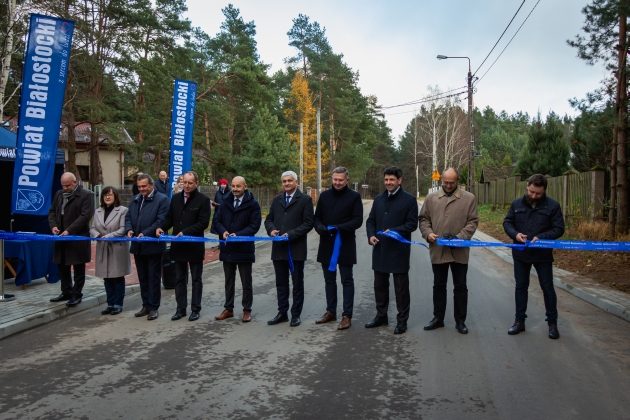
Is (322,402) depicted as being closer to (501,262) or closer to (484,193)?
(501,262)

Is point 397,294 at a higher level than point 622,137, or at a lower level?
lower

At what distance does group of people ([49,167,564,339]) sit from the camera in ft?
20.6

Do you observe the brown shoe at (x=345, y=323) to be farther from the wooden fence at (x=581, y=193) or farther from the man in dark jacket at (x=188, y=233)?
the wooden fence at (x=581, y=193)

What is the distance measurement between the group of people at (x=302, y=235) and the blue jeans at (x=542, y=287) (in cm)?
1

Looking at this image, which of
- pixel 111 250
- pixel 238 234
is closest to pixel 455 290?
pixel 238 234

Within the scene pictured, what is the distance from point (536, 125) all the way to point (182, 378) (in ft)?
84.5

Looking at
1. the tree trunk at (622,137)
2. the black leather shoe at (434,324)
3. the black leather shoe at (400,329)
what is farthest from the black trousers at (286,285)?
the tree trunk at (622,137)

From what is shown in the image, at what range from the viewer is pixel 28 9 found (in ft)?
53.5

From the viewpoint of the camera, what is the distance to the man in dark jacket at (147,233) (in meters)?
7.12

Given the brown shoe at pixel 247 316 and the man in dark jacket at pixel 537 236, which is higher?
the man in dark jacket at pixel 537 236

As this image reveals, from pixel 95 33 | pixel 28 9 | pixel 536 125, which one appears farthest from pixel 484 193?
pixel 28 9

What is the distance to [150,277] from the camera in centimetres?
718

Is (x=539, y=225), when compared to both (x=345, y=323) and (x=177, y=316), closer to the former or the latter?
(x=345, y=323)

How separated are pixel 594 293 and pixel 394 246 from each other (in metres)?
3.96
